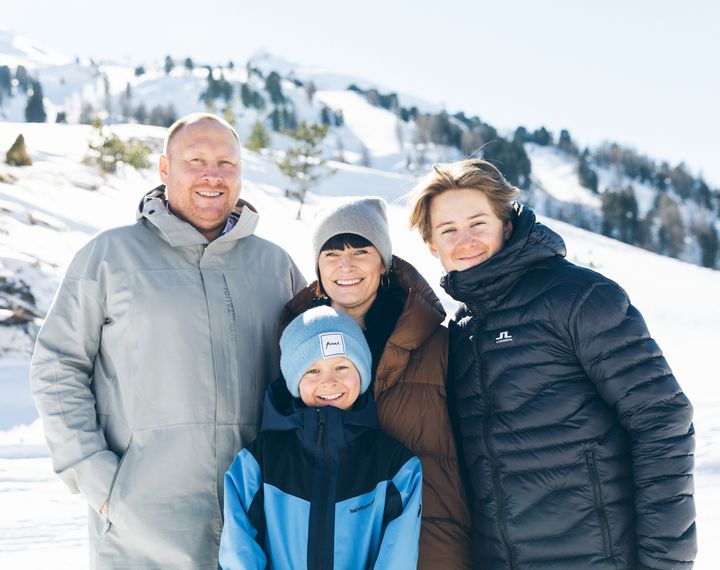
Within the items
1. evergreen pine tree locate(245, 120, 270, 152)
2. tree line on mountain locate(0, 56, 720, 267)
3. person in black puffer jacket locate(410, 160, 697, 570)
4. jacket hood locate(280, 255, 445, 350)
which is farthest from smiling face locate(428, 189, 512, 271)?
evergreen pine tree locate(245, 120, 270, 152)

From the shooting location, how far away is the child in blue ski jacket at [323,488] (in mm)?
2334

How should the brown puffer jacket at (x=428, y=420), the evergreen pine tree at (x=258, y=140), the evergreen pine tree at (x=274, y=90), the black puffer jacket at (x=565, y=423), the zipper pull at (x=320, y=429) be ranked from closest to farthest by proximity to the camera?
1. the black puffer jacket at (x=565, y=423)
2. the zipper pull at (x=320, y=429)
3. the brown puffer jacket at (x=428, y=420)
4. the evergreen pine tree at (x=258, y=140)
5. the evergreen pine tree at (x=274, y=90)

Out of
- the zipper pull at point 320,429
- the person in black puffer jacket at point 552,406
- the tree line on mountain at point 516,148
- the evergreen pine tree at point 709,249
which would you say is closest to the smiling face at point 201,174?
the person in black puffer jacket at point 552,406

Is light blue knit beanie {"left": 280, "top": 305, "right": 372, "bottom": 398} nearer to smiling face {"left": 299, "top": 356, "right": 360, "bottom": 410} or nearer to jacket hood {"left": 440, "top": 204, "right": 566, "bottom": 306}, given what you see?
smiling face {"left": 299, "top": 356, "right": 360, "bottom": 410}

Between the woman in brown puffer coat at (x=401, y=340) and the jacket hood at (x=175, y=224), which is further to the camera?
the jacket hood at (x=175, y=224)

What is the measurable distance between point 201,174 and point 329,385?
1049 mm

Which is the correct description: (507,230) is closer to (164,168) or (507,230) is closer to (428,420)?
(428,420)

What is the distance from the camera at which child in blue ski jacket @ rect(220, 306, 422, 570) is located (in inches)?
91.9

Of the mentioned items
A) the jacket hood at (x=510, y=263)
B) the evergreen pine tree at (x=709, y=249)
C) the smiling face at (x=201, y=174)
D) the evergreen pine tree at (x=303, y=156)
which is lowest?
the evergreen pine tree at (x=709, y=249)

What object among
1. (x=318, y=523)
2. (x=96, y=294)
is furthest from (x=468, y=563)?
(x=96, y=294)

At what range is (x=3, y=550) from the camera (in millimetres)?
4184

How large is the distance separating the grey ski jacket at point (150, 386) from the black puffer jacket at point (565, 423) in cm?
98

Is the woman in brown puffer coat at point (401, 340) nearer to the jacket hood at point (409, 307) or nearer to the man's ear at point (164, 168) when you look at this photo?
the jacket hood at point (409, 307)

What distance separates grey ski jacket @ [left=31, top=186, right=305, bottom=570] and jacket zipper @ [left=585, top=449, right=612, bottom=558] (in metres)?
1.35
